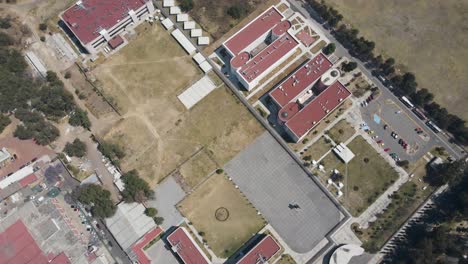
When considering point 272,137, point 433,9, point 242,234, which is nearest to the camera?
point 242,234

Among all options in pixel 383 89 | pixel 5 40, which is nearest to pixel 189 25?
pixel 5 40

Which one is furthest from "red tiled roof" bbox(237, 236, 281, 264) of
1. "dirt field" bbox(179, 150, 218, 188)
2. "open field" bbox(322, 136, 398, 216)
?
"dirt field" bbox(179, 150, 218, 188)

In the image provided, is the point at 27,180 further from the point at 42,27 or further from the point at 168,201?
the point at 42,27

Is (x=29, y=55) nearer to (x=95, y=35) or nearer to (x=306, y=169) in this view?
(x=95, y=35)

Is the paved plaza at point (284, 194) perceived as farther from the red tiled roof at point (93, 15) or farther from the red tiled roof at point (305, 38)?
the red tiled roof at point (93, 15)

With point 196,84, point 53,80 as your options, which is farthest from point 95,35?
point 196,84

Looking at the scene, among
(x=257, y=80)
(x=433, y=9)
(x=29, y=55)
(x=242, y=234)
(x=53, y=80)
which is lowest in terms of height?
(x=242, y=234)
